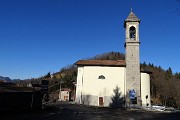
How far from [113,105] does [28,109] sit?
90.5 ft

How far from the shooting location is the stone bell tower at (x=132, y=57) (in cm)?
4903

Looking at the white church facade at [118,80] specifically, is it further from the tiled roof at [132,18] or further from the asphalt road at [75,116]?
the asphalt road at [75,116]

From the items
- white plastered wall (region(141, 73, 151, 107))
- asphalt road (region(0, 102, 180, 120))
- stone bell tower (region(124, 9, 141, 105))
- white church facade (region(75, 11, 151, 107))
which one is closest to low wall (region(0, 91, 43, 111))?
asphalt road (region(0, 102, 180, 120))

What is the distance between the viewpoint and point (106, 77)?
51.0 metres

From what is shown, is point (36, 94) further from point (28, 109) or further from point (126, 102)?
point (126, 102)

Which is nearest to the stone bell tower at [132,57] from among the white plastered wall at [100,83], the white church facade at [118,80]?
the white church facade at [118,80]

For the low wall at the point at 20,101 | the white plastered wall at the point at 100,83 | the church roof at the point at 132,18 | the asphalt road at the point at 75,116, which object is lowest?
the asphalt road at the point at 75,116

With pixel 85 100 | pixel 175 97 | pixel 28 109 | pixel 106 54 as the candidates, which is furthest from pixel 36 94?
pixel 106 54

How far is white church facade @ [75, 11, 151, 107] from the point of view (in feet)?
162

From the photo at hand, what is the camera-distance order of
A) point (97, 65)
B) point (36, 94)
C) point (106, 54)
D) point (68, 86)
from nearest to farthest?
1. point (36, 94)
2. point (97, 65)
3. point (68, 86)
4. point (106, 54)

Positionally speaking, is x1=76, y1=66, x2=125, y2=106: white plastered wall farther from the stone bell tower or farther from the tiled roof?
the tiled roof

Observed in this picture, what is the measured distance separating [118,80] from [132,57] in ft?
18.0

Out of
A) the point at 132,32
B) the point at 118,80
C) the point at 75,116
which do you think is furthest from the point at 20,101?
the point at 132,32

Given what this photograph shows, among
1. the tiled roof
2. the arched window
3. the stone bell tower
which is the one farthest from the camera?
the tiled roof
